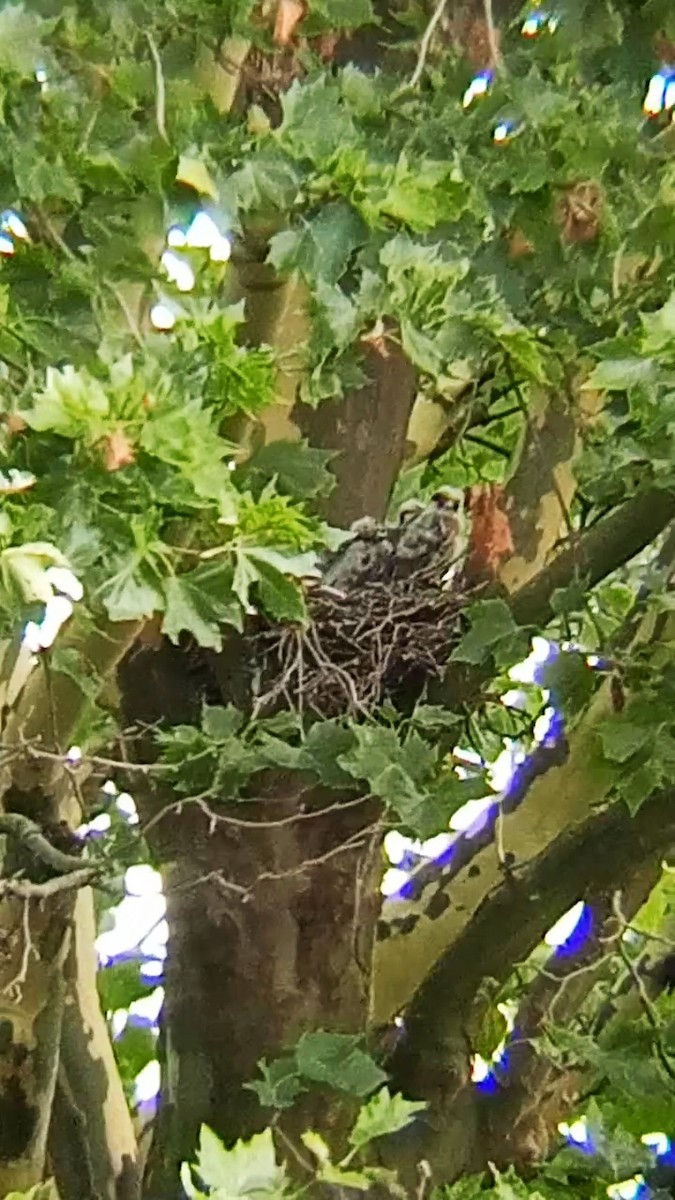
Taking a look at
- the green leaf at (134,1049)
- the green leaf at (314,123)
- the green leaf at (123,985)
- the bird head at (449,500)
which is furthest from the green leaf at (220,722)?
the green leaf at (134,1049)

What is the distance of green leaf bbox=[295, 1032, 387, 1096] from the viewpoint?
114cm

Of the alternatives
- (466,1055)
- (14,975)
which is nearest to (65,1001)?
(14,975)

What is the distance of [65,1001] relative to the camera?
1.28m

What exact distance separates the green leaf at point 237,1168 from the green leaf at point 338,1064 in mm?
230

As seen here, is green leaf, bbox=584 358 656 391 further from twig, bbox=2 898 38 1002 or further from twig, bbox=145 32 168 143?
twig, bbox=2 898 38 1002

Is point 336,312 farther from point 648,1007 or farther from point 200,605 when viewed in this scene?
point 648,1007

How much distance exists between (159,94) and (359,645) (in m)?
0.44

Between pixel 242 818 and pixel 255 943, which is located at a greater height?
pixel 242 818

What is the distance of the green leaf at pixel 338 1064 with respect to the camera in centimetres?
114

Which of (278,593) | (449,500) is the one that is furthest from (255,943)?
(278,593)

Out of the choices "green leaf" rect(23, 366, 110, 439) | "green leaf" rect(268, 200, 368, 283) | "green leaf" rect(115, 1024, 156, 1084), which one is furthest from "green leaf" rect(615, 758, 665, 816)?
"green leaf" rect(115, 1024, 156, 1084)

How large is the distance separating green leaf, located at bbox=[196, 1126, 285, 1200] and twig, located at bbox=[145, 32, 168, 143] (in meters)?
0.66

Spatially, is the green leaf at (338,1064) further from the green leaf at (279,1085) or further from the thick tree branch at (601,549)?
the thick tree branch at (601,549)

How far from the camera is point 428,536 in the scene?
1.12 meters
